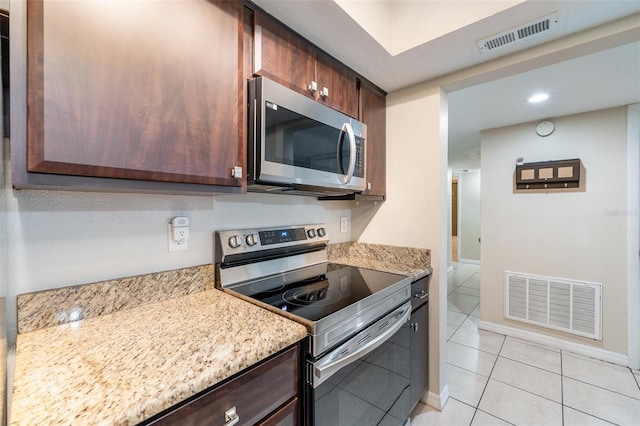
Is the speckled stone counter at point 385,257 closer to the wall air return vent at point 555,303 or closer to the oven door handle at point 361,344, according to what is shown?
the oven door handle at point 361,344

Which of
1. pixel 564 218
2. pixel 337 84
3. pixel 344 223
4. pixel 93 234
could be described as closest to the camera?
pixel 93 234

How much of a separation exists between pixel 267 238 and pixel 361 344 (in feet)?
2.42

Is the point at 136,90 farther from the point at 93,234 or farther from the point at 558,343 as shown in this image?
the point at 558,343

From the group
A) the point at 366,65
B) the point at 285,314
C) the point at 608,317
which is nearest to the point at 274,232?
the point at 285,314

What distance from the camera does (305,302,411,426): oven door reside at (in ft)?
3.16

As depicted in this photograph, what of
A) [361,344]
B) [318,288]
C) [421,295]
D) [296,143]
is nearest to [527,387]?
[421,295]

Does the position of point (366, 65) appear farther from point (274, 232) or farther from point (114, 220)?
point (114, 220)

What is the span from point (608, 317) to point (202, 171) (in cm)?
337

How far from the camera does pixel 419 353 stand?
1.69 m

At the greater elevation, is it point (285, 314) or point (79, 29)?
point (79, 29)

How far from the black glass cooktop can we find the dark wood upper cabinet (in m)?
0.95

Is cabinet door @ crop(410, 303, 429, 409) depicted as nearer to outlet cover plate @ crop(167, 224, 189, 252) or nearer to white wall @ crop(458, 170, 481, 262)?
outlet cover plate @ crop(167, 224, 189, 252)

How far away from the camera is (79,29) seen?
2.38ft

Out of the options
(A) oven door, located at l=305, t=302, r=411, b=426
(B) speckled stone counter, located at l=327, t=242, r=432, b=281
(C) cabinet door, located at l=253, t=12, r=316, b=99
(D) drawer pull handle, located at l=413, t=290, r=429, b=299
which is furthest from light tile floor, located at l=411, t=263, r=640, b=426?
(C) cabinet door, located at l=253, t=12, r=316, b=99
